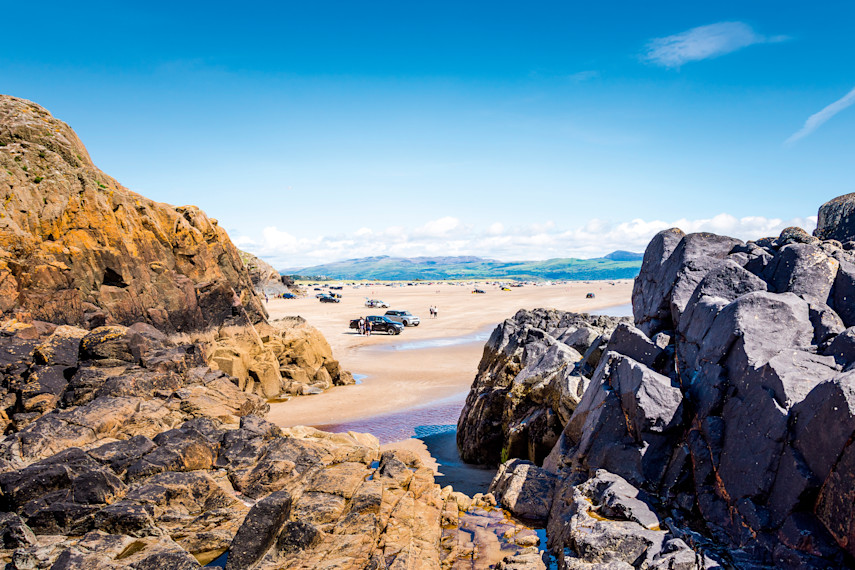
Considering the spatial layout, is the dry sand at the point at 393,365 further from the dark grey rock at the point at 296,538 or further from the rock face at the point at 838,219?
the rock face at the point at 838,219

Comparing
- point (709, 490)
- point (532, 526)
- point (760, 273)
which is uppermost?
point (760, 273)

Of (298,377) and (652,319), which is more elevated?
(652,319)

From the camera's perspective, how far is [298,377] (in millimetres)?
25516

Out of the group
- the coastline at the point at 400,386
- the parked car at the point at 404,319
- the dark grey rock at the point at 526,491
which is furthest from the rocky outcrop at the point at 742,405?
the parked car at the point at 404,319

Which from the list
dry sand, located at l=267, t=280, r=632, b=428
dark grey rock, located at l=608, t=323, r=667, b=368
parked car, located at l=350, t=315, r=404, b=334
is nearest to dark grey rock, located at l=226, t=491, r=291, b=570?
dark grey rock, located at l=608, t=323, r=667, b=368

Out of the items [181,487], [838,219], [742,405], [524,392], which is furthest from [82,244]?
[838,219]

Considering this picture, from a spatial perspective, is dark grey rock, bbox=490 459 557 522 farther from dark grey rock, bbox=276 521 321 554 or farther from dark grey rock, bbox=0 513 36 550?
dark grey rock, bbox=0 513 36 550

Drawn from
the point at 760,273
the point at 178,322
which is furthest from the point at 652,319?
the point at 178,322

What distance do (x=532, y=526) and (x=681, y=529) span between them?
305cm

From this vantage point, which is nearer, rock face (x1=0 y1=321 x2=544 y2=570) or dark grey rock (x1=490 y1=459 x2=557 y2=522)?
rock face (x1=0 y1=321 x2=544 y2=570)

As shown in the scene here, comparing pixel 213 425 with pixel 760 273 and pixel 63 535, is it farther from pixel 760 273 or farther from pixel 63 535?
pixel 760 273

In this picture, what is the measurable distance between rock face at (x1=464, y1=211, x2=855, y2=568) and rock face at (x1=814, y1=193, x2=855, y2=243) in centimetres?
483

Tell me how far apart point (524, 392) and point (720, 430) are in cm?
730

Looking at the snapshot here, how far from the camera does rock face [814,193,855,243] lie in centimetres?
1477
